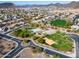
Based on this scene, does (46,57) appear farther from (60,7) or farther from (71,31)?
(60,7)

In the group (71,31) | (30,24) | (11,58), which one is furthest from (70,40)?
(11,58)

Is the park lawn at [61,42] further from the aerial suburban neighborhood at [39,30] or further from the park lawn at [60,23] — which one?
the park lawn at [60,23]

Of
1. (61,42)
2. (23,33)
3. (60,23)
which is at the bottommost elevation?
(61,42)

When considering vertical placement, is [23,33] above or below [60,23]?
below

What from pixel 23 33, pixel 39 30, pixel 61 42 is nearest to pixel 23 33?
pixel 23 33

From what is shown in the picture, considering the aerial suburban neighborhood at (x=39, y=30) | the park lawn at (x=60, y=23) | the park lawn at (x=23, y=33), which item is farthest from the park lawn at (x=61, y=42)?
the park lawn at (x=23, y=33)

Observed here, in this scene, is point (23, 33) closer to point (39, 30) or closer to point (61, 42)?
point (39, 30)

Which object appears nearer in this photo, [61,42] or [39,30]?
[61,42]

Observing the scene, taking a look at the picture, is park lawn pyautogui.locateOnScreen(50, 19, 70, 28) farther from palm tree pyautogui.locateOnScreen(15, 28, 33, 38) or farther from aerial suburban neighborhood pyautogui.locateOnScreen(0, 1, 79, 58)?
palm tree pyautogui.locateOnScreen(15, 28, 33, 38)
